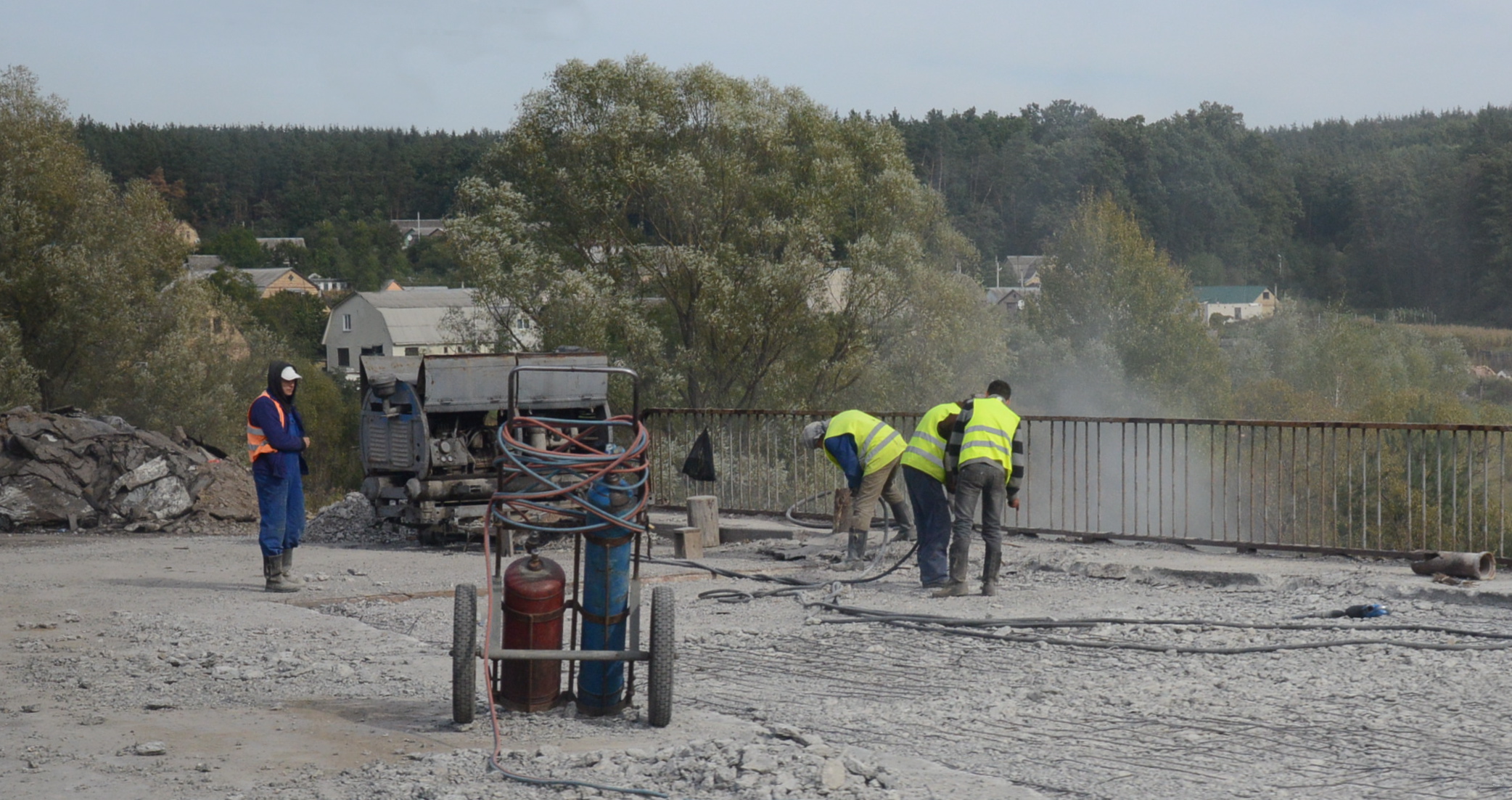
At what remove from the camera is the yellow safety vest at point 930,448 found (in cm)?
1041

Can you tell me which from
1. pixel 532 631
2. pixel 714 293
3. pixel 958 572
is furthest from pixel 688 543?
pixel 714 293

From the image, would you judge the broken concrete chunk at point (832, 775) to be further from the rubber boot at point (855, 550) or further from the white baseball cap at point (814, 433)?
the white baseball cap at point (814, 433)

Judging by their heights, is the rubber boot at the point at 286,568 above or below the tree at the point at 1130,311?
below

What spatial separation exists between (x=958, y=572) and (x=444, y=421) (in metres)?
6.77

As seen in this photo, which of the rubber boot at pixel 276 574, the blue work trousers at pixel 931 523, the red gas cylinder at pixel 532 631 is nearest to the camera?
the red gas cylinder at pixel 532 631

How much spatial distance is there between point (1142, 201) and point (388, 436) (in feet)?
260

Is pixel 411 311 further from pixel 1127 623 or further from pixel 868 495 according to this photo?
pixel 1127 623

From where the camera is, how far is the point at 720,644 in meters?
8.31

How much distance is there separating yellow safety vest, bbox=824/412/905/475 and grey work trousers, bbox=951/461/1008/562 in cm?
131

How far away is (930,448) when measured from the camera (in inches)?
412

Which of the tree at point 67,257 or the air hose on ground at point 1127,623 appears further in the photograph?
the tree at point 67,257

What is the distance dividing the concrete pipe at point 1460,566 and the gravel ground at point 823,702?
167mm

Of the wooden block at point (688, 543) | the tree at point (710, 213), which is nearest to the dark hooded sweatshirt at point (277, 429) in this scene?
the wooden block at point (688, 543)

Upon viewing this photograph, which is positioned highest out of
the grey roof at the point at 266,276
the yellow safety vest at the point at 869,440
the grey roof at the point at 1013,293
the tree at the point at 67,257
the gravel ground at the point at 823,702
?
the grey roof at the point at 266,276
